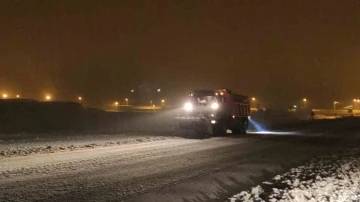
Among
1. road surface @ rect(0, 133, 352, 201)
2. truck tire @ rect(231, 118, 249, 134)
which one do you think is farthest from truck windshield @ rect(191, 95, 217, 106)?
road surface @ rect(0, 133, 352, 201)

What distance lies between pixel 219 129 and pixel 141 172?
63.5ft

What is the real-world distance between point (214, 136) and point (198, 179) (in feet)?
62.9

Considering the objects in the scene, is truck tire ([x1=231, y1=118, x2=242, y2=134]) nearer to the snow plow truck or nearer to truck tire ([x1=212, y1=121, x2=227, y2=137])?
the snow plow truck

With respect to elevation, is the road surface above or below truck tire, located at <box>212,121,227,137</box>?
below

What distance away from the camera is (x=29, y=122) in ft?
139

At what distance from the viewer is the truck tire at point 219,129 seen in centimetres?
3342

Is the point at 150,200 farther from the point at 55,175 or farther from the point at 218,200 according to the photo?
the point at 55,175

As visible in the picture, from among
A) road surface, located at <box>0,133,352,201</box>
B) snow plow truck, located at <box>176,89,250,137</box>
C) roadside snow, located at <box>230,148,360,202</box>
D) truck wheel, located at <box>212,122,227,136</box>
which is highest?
snow plow truck, located at <box>176,89,250,137</box>

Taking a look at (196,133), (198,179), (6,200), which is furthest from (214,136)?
(6,200)

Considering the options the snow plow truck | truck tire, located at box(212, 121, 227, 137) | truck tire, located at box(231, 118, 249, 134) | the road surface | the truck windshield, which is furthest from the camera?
truck tire, located at box(231, 118, 249, 134)

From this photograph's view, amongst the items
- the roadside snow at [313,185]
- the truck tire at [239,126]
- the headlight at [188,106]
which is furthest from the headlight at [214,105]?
the roadside snow at [313,185]

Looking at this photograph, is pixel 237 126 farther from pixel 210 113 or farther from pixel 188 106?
pixel 188 106

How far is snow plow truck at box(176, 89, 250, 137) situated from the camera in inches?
1294

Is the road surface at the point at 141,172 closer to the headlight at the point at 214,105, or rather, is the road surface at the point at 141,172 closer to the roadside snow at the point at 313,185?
the roadside snow at the point at 313,185
